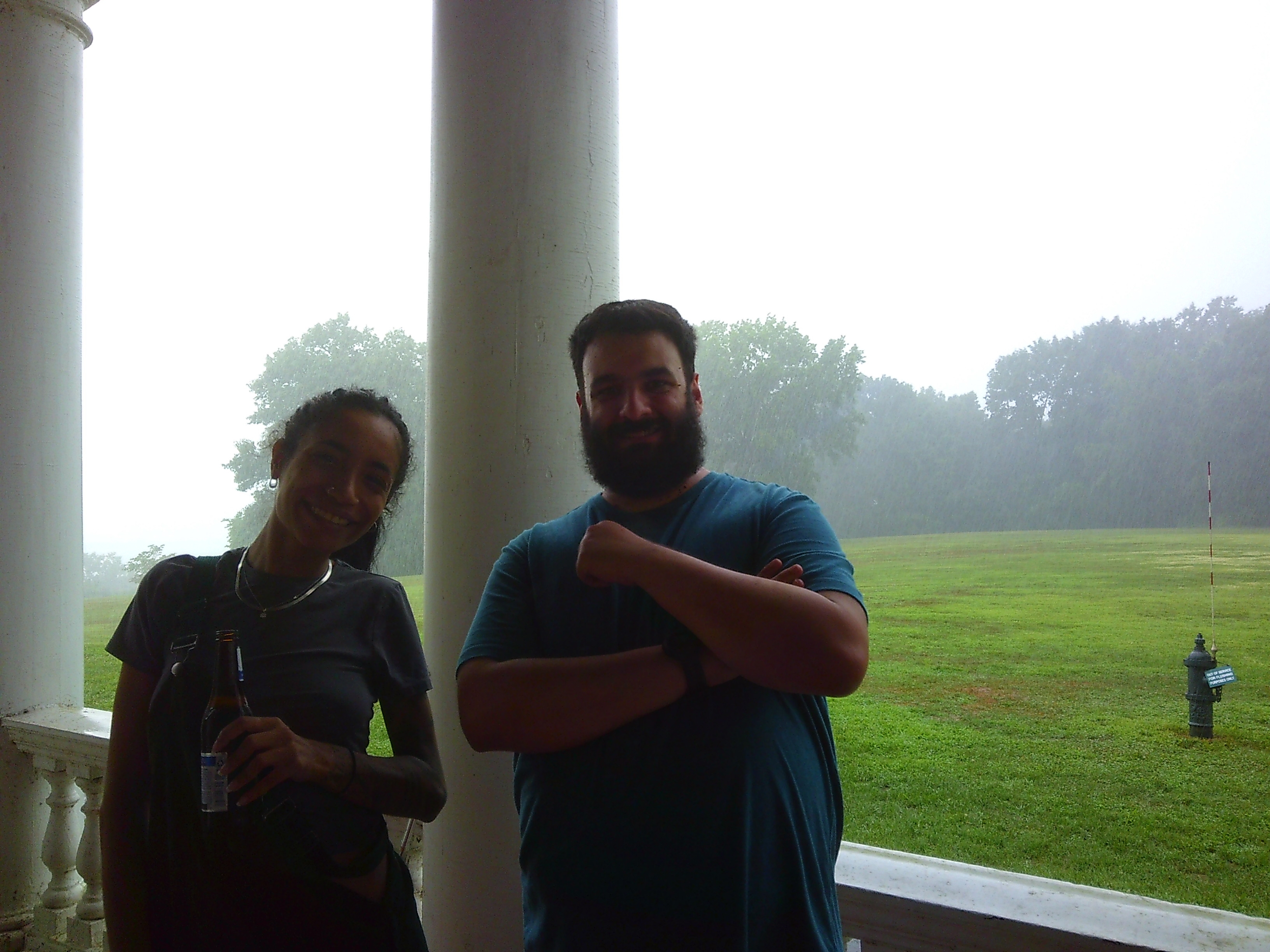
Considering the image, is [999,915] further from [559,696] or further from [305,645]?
[305,645]

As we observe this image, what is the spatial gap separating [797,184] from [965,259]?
42cm

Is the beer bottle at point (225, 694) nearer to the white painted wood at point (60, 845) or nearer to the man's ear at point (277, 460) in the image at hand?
the man's ear at point (277, 460)

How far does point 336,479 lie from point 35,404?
177 cm

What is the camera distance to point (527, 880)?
1.13 metres

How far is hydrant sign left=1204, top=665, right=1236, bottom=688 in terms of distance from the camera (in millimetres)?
1389

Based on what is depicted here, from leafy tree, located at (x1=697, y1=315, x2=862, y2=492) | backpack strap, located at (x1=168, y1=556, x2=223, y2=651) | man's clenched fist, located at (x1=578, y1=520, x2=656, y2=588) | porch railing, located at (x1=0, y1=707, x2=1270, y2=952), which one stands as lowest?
porch railing, located at (x1=0, y1=707, x2=1270, y2=952)

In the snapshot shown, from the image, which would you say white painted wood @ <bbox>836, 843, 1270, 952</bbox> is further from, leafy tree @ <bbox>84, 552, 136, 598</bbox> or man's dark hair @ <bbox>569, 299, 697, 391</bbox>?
leafy tree @ <bbox>84, 552, 136, 598</bbox>

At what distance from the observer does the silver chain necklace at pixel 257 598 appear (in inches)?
47.5

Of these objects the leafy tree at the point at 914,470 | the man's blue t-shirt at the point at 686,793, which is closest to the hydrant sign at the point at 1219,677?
the leafy tree at the point at 914,470

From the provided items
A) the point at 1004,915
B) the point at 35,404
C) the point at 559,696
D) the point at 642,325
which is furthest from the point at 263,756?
the point at 35,404

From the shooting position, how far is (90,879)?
226 cm

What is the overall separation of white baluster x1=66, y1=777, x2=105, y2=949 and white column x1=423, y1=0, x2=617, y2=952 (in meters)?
1.11

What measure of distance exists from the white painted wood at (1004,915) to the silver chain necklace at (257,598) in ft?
3.09

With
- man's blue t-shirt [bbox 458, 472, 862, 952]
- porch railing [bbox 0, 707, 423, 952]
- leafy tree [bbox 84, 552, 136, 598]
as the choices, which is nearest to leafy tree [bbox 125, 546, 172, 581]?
leafy tree [bbox 84, 552, 136, 598]
